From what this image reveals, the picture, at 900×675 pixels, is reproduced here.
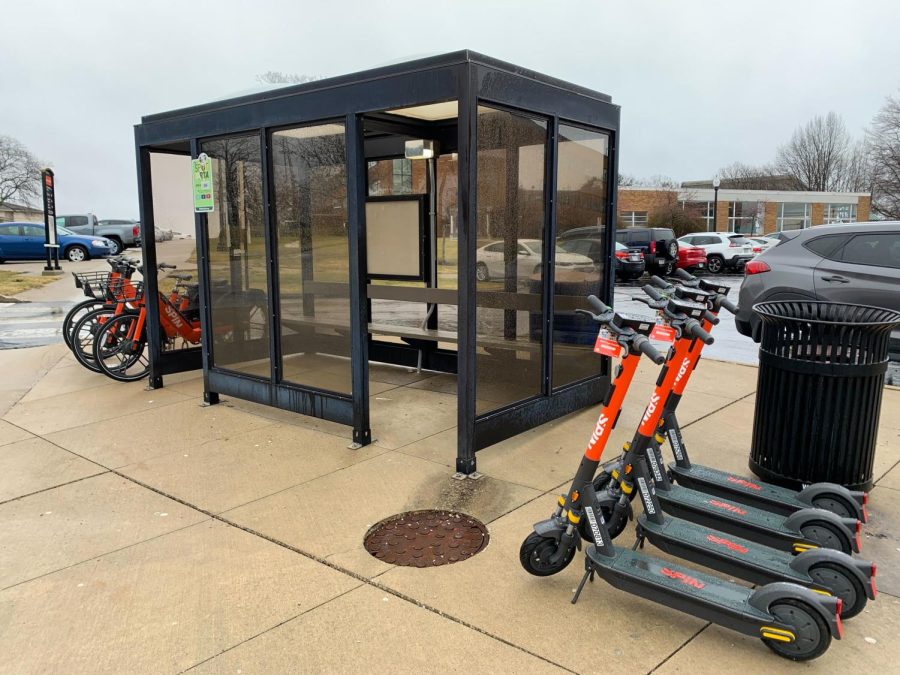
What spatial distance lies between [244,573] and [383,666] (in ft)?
3.42

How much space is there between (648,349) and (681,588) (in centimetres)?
99

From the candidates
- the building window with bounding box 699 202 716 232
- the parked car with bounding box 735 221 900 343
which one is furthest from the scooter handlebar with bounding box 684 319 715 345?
the building window with bounding box 699 202 716 232

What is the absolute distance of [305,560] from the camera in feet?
11.2

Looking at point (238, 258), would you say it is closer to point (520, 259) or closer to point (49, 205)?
point (520, 259)

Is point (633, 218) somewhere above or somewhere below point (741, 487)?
above

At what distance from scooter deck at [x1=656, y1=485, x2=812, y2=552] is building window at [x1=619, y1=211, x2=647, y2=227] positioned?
1793 inches

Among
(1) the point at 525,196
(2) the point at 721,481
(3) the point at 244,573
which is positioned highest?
(1) the point at 525,196

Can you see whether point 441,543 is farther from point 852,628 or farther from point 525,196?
point 525,196

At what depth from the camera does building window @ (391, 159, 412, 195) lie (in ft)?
24.3

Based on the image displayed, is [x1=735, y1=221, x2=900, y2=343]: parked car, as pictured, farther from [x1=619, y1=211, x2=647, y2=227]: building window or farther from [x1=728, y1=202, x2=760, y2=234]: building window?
[x1=728, y1=202, x2=760, y2=234]: building window

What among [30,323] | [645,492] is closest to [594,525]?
[645,492]

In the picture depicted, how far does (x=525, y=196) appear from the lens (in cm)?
499

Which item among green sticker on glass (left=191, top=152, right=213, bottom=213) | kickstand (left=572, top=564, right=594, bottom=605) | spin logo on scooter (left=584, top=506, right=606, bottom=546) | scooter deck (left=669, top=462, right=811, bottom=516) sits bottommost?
kickstand (left=572, top=564, right=594, bottom=605)

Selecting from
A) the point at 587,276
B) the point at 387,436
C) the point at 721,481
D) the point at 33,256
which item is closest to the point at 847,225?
the point at 587,276
